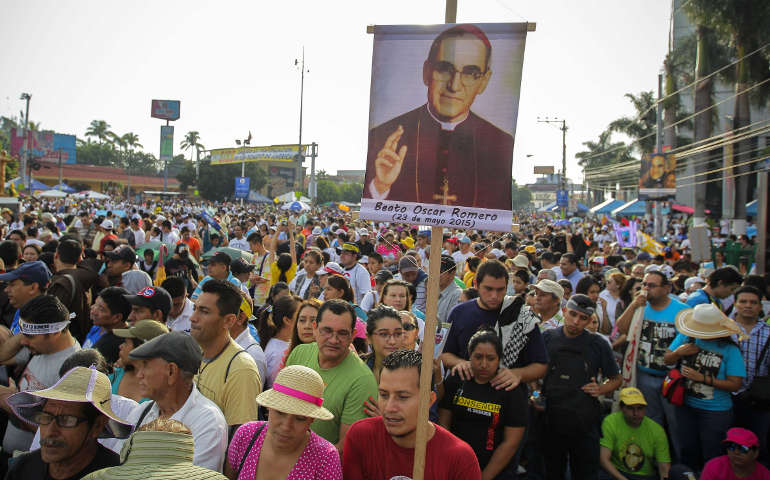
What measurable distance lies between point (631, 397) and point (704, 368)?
72 centimetres

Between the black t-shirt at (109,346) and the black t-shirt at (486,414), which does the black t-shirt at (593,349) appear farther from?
the black t-shirt at (109,346)

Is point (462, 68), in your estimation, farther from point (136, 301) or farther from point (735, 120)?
point (735, 120)

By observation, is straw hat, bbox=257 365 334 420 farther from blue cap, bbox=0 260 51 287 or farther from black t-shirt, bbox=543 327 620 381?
blue cap, bbox=0 260 51 287

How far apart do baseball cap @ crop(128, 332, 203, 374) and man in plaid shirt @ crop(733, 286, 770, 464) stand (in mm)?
4803

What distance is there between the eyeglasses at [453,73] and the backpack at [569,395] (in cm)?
284

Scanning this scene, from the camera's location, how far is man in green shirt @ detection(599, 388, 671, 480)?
5277mm

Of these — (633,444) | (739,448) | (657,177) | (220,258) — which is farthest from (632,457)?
(657,177)

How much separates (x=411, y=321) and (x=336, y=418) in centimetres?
156

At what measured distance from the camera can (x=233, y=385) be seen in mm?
3586

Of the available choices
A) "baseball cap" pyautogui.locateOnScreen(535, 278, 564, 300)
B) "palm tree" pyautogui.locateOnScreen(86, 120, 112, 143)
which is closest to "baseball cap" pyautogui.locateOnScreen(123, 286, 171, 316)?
"baseball cap" pyautogui.locateOnScreen(535, 278, 564, 300)

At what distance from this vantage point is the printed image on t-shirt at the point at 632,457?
5.29 meters

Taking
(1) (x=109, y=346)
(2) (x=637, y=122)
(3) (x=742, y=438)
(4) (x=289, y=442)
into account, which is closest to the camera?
(4) (x=289, y=442)

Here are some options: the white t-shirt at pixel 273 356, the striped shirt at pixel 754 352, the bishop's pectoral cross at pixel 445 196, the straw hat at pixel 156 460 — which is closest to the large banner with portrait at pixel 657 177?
the striped shirt at pixel 754 352

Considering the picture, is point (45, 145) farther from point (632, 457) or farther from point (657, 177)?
point (632, 457)
